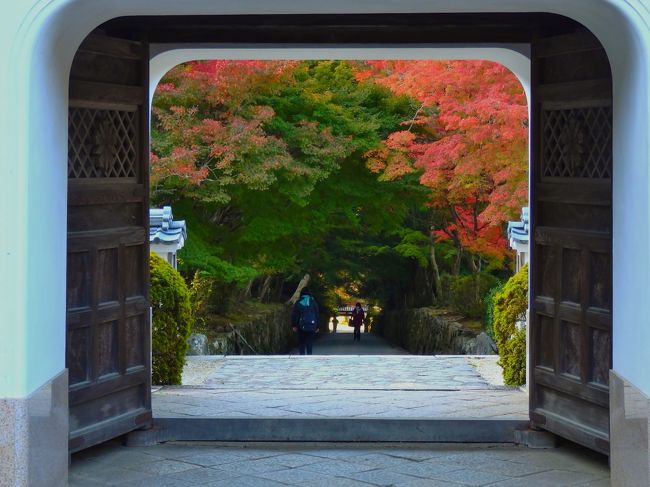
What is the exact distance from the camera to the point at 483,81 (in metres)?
16.3

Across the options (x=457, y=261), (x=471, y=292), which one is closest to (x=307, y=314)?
(x=471, y=292)

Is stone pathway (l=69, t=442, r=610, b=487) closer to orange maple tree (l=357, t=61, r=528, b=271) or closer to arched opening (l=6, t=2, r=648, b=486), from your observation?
arched opening (l=6, t=2, r=648, b=486)

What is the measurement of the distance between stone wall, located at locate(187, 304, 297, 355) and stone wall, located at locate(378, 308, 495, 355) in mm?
3879

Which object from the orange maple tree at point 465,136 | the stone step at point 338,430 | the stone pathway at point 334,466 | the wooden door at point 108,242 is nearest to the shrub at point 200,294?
the orange maple tree at point 465,136

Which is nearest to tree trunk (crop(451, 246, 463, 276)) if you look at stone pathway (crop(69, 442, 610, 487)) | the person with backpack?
the person with backpack

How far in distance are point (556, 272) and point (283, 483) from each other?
2641 mm

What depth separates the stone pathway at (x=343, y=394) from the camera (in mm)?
8617

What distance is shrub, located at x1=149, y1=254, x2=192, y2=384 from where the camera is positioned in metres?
11.1

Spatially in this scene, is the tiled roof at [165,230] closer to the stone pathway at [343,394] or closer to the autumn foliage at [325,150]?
the stone pathway at [343,394]

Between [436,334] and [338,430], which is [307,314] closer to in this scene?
[436,334]

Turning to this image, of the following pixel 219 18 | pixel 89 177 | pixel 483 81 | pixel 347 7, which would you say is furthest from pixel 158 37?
pixel 483 81

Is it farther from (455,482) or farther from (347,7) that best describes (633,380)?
(347,7)

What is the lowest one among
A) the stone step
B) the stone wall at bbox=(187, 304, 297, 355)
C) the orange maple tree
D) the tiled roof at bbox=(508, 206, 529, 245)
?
the stone wall at bbox=(187, 304, 297, 355)

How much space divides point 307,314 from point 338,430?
Answer: 38.9 feet
